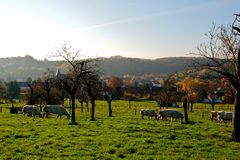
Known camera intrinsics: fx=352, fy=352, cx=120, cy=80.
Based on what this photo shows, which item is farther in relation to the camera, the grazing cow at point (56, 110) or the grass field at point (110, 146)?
the grazing cow at point (56, 110)

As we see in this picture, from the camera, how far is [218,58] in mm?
28016

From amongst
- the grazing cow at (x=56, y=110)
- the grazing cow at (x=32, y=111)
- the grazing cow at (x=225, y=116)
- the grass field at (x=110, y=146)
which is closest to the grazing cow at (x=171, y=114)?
the grazing cow at (x=225, y=116)

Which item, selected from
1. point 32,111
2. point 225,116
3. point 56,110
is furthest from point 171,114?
point 32,111

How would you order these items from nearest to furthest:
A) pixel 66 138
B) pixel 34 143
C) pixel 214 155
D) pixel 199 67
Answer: pixel 214 155 < pixel 34 143 < pixel 66 138 < pixel 199 67

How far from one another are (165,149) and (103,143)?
406 centimetres

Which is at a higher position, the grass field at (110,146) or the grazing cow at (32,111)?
the grazing cow at (32,111)

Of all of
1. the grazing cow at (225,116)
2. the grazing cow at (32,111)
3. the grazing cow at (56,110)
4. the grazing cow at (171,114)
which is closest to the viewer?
the grazing cow at (56,110)

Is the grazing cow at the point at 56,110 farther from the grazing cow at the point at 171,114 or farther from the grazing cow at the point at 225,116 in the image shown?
the grazing cow at the point at 225,116

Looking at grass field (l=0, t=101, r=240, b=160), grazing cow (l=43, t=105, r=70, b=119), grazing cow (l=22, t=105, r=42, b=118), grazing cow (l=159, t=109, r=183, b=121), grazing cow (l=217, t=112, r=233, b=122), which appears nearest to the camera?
grass field (l=0, t=101, r=240, b=160)

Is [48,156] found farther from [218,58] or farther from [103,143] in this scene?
[218,58]

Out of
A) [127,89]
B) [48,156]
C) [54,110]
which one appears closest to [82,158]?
[48,156]

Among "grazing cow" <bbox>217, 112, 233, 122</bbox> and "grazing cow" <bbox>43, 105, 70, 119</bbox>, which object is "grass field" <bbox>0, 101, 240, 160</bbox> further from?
"grazing cow" <bbox>217, 112, 233, 122</bbox>

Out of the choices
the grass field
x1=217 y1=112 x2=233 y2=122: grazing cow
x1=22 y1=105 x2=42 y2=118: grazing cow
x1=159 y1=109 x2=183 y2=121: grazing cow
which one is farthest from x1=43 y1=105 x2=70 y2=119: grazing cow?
x1=217 y1=112 x2=233 y2=122: grazing cow

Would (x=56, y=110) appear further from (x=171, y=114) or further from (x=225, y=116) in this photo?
(x=225, y=116)
